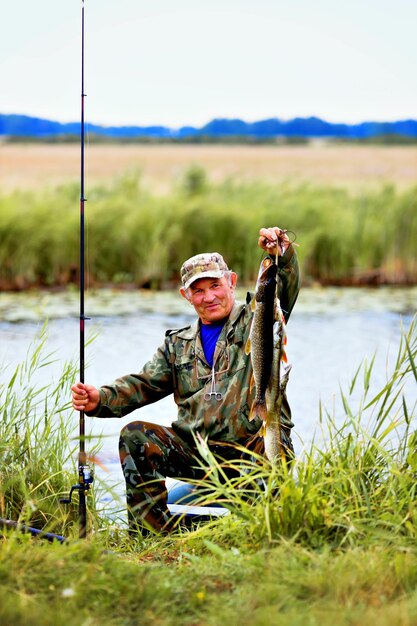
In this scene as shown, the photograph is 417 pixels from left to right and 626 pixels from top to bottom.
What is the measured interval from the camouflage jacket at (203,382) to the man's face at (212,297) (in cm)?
5

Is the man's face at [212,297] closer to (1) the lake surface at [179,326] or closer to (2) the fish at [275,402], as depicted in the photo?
(2) the fish at [275,402]

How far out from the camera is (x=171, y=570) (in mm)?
3383

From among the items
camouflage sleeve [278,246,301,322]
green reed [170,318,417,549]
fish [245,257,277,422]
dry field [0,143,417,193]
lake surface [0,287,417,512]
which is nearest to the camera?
green reed [170,318,417,549]

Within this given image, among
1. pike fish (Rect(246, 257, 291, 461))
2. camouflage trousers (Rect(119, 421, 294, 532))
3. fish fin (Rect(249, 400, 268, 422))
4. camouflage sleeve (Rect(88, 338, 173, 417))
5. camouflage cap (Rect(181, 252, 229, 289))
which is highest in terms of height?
camouflage cap (Rect(181, 252, 229, 289))

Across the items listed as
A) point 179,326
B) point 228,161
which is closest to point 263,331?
point 179,326

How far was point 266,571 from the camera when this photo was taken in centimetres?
325

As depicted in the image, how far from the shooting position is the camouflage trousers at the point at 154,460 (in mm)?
4453

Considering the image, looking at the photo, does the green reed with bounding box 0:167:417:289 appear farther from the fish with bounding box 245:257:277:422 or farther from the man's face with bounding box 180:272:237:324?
the fish with bounding box 245:257:277:422

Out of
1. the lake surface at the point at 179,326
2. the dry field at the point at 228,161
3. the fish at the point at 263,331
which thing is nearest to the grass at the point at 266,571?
the fish at the point at 263,331

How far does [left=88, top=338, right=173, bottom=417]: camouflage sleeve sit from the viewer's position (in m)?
4.53

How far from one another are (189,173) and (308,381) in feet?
34.2

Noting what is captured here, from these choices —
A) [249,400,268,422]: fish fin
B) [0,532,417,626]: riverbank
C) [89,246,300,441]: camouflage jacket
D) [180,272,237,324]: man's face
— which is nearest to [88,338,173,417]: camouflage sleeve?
[89,246,300,441]: camouflage jacket

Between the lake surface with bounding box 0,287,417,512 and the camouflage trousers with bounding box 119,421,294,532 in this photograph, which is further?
the lake surface with bounding box 0,287,417,512

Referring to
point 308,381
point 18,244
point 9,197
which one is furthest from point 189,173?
point 308,381
